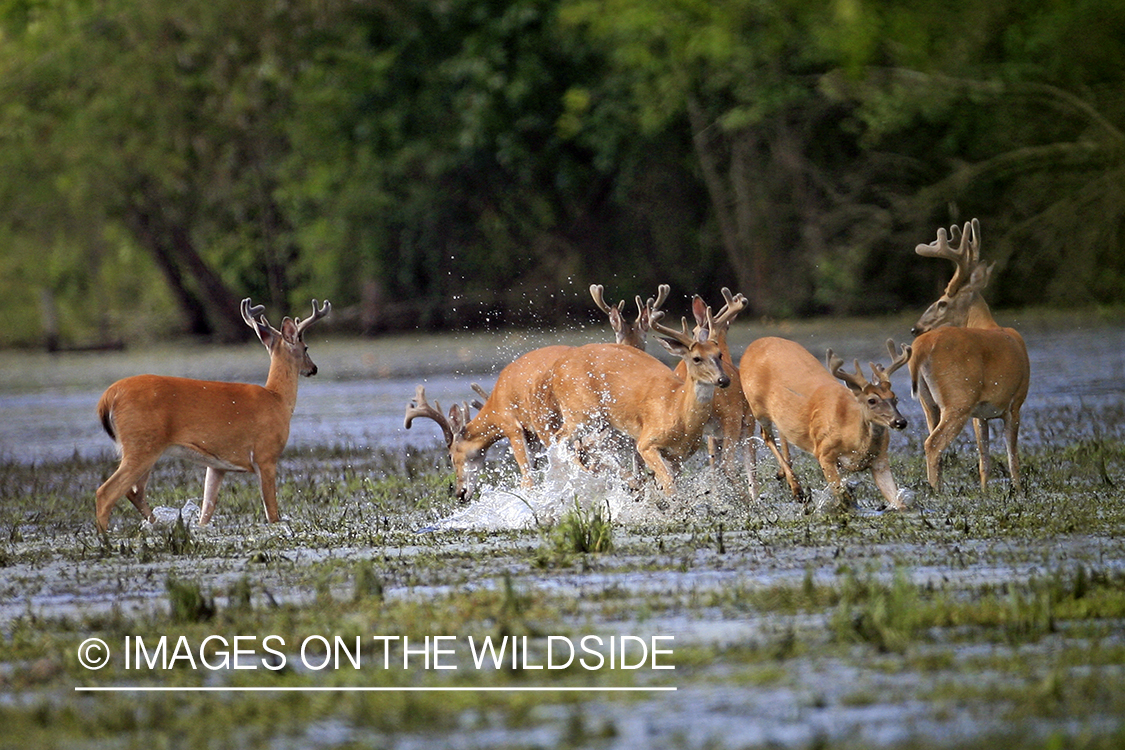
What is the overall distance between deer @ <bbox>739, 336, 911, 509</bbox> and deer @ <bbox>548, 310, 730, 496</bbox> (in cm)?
51

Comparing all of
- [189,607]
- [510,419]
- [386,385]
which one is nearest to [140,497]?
[510,419]

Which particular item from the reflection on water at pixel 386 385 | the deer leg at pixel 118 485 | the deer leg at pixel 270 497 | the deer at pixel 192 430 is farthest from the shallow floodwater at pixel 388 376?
the deer leg at pixel 118 485

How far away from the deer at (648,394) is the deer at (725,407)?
13 cm

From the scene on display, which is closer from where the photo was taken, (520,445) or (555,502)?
(555,502)

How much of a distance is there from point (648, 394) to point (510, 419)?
4.74ft

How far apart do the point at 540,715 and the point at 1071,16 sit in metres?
24.7

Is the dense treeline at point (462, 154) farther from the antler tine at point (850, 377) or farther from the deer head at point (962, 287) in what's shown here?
the antler tine at point (850, 377)

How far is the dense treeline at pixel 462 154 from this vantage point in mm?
31938

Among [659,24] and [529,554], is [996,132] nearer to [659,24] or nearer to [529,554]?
[659,24]

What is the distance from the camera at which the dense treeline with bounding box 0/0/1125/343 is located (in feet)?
105

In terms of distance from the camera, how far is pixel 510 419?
39.1ft

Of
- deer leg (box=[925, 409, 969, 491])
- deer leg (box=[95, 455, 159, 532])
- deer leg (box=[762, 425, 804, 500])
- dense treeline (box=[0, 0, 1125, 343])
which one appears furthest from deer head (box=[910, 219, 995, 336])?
dense treeline (box=[0, 0, 1125, 343])

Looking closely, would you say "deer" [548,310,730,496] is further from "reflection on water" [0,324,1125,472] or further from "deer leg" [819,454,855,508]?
"reflection on water" [0,324,1125,472]

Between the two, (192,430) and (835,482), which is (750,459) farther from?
(192,430)
